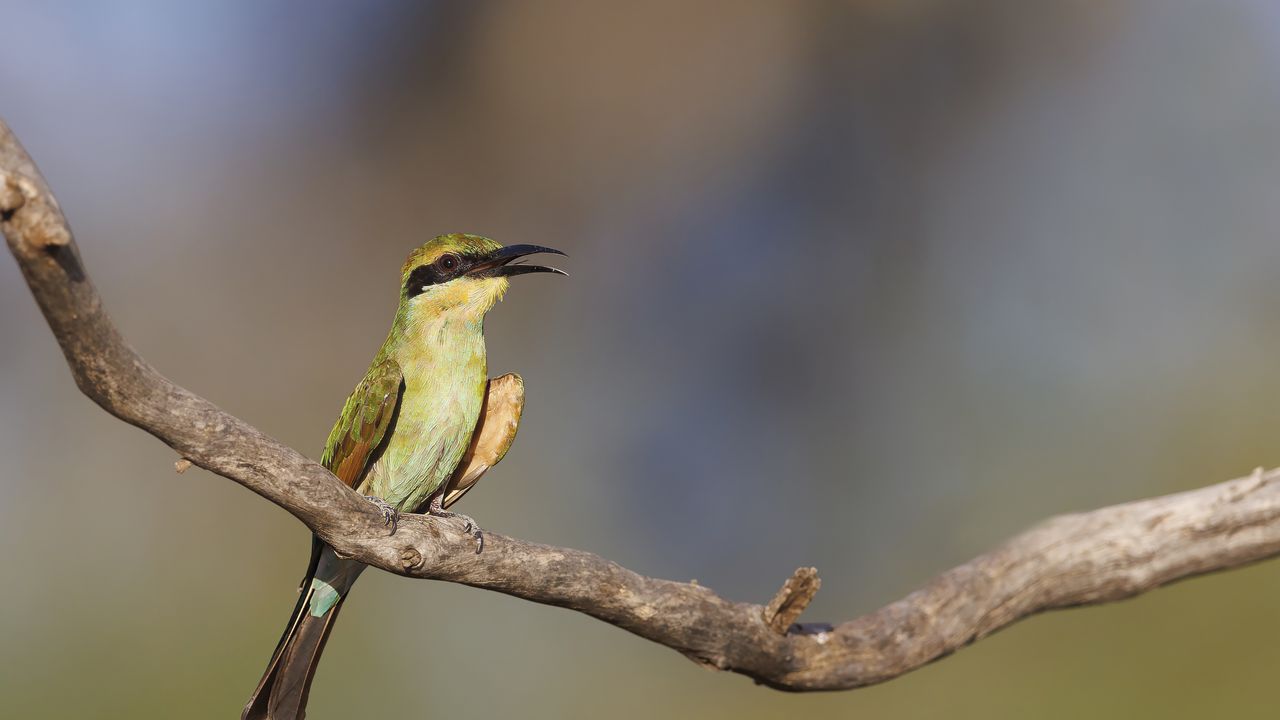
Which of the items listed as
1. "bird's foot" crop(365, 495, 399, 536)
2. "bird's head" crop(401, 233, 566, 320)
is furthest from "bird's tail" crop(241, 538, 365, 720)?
"bird's head" crop(401, 233, 566, 320)

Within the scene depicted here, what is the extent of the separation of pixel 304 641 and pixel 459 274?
3.79ft

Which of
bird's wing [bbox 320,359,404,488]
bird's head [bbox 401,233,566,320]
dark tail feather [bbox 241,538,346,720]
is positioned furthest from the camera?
bird's head [bbox 401,233,566,320]

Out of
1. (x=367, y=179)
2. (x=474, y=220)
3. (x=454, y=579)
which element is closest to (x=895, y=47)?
(x=474, y=220)

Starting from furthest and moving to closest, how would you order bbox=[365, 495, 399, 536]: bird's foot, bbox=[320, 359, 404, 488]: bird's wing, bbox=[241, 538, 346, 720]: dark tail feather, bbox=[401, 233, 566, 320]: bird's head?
bbox=[401, 233, 566, 320]: bird's head
bbox=[320, 359, 404, 488]: bird's wing
bbox=[241, 538, 346, 720]: dark tail feather
bbox=[365, 495, 399, 536]: bird's foot

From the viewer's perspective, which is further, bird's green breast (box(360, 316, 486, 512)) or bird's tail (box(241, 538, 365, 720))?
bird's green breast (box(360, 316, 486, 512))

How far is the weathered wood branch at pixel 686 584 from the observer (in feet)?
5.51

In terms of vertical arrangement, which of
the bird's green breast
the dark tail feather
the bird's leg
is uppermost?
the bird's green breast

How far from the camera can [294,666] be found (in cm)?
284

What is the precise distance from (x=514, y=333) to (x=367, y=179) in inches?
60.3

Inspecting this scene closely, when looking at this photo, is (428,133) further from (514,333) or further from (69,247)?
(69,247)

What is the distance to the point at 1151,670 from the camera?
475cm

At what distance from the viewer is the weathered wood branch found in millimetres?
1680

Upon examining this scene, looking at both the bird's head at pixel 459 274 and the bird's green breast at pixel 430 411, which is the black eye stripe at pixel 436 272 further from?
the bird's green breast at pixel 430 411

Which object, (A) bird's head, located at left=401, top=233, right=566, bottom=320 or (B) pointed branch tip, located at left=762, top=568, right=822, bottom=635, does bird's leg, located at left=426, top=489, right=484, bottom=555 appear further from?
(B) pointed branch tip, located at left=762, top=568, right=822, bottom=635
